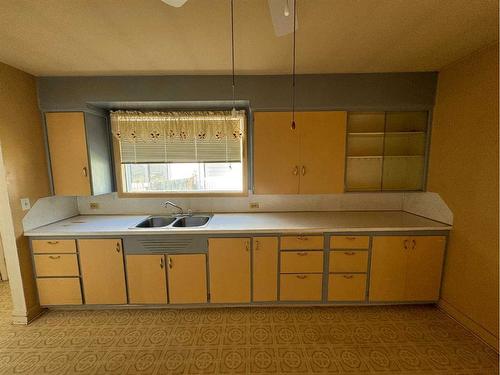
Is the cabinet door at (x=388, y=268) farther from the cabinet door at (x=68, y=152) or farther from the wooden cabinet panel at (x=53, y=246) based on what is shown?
the cabinet door at (x=68, y=152)

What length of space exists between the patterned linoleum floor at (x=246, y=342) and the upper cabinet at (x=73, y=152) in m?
1.34

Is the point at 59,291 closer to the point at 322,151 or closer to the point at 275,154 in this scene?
the point at 275,154

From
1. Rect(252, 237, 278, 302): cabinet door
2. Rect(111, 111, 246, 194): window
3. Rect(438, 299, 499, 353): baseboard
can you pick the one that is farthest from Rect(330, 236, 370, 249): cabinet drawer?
Rect(111, 111, 246, 194): window

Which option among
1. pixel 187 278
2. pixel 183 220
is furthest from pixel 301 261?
pixel 183 220

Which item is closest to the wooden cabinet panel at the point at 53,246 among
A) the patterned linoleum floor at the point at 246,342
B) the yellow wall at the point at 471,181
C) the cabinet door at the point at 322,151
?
the patterned linoleum floor at the point at 246,342

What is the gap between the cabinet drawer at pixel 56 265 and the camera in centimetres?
208

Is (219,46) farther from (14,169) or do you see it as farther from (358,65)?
(14,169)

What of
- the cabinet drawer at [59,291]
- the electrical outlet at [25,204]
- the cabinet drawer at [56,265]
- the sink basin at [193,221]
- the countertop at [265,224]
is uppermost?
the electrical outlet at [25,204]

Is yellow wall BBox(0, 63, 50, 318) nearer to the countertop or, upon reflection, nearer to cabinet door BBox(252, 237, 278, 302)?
the countertop

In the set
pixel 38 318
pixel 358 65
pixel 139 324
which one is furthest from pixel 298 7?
pixel 38 318

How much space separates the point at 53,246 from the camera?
2.07 m

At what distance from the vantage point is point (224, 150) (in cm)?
258

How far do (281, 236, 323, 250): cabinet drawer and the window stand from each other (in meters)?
0.88

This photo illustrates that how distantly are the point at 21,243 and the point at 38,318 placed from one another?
795 millimetres
